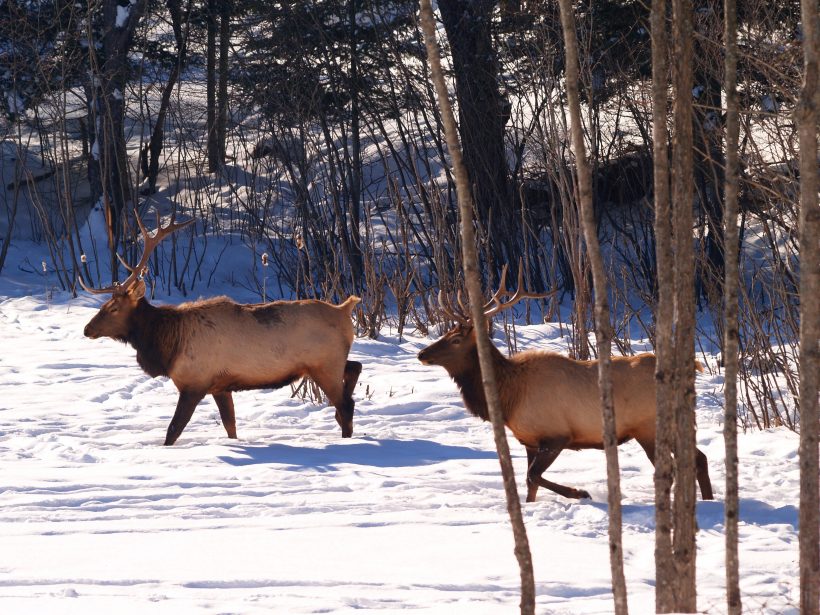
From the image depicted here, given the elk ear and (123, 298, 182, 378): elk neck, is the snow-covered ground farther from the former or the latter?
the elk ear

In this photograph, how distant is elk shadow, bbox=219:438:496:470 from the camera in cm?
640

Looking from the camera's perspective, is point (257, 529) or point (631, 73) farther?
point (631, 73)

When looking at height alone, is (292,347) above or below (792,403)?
above

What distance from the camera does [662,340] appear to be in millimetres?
2803

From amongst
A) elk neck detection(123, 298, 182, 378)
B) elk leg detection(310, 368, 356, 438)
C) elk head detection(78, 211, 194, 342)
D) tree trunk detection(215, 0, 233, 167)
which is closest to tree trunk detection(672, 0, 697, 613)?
elk leg detection(310, 368, 356, 438)

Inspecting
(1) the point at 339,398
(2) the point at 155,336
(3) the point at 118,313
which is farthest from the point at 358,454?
(3) the point at 118,313

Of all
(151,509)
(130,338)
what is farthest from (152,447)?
(151,509)

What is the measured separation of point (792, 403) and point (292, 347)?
3.65m

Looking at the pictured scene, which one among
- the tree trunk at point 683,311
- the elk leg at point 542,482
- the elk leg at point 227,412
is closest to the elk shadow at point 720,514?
the elk leg at point 542,482

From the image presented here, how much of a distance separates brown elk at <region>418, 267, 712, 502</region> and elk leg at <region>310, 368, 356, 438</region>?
138 centimetres

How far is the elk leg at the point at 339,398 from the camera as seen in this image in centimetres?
726

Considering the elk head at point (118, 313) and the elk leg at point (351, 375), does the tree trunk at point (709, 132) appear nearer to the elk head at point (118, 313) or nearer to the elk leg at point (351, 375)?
the elk leg at point (351, 375)

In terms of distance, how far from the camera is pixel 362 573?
13.5 feet

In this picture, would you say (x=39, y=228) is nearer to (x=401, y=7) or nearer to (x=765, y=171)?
(x=401, y=7)
